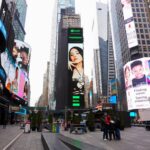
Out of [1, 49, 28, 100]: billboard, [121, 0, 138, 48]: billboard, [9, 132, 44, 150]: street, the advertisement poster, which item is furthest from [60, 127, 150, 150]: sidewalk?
the advertisement poster

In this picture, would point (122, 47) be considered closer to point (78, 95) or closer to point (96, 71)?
point (78, 95)

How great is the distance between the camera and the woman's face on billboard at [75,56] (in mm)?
104812

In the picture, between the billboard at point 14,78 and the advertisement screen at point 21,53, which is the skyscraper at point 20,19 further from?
the billboard at point 14,78

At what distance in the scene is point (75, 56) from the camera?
106 m

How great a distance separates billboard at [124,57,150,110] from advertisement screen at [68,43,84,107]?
34.9 m

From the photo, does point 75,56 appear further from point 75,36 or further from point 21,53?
point 21,53

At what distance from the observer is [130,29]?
90.9 metres

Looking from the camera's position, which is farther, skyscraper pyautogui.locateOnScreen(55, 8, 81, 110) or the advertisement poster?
skyscraper pyautogui.locateOnScreen(55, 8, 81, 110)

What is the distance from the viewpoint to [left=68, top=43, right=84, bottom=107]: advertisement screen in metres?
Result: 104

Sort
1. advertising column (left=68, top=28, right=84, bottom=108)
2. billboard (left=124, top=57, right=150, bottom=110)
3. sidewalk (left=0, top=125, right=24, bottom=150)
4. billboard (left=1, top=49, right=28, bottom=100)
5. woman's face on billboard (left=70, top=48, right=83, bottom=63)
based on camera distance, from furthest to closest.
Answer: woman's face on billboard (left=70, top=48, right=83, bottom=63), advertising column (left=68, top=28, right=84, bottom=108), billboard (left=124, top=57, right=150, bottom=110), billboard (left=1, top=49, right=28, bottom=100), sidewalk (left=0, top=125, right=24, bottom=150)

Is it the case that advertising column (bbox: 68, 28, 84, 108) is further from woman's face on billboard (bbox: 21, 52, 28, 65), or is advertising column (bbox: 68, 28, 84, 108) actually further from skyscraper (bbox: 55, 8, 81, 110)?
skyscraper (bbox: 55, 8, 81, 110)

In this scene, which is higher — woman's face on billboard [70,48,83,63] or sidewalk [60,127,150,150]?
woman's face on billboard [70,48,83,63]

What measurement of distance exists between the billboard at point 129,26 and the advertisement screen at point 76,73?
92.9 feet

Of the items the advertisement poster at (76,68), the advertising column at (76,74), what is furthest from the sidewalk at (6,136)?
the advertisement poster at (76,68)
